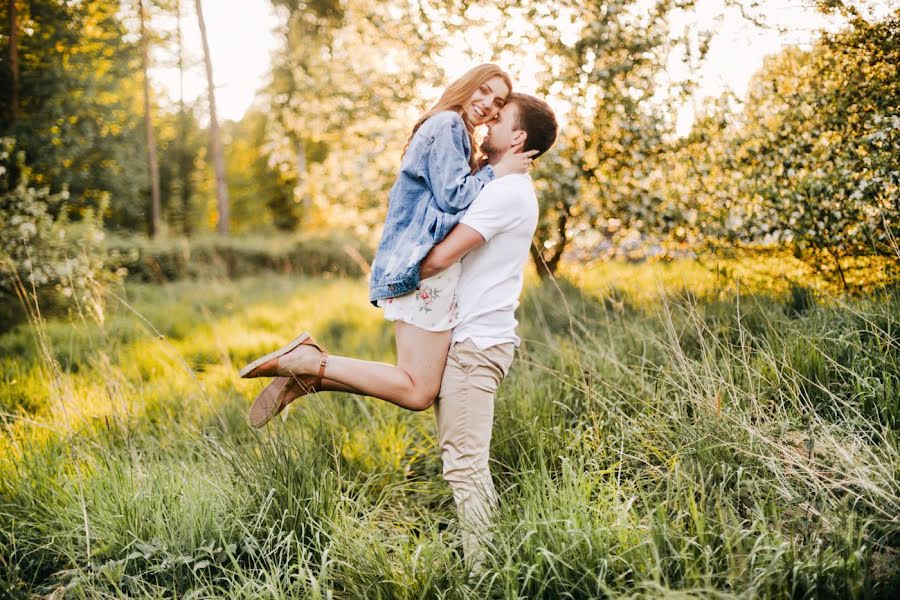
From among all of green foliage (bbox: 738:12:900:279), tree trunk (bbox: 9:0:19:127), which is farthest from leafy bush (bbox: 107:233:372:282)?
green foliage (bbox: 738:12:900:279)

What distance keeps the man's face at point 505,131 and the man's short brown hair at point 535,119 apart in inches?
0.8

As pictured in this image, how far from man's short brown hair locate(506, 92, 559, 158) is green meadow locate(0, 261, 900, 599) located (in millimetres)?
1009

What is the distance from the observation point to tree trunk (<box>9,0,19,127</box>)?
723cm

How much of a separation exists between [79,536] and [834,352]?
152 inches

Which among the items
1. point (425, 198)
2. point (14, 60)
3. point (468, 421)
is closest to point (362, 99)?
point (14, 60)

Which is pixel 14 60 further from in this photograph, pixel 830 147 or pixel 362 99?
pixel 830 147

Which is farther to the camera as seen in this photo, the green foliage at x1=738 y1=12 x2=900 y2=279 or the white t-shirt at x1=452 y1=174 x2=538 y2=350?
the green foliage at x1=738 y1=12 x2=900 y2=279

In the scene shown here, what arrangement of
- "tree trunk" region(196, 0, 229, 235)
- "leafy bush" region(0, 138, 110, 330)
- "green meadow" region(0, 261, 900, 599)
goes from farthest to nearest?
"tree trunk" region(196, 0, 229, 235), "leafy bush" region(0, 138, 110, 330), "green meadow" region(0, 261, 900, 599)

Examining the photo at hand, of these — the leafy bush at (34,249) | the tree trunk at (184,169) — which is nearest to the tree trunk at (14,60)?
the leafy bush at (34,249)

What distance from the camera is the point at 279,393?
267cm

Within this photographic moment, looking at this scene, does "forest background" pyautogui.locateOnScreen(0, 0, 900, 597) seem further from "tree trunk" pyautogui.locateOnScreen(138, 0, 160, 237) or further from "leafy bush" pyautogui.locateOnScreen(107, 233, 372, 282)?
"tree trunk" pyautogui.locateOnScreen(138, 0, 160, 237)

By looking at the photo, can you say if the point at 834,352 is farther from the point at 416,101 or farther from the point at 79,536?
the point at 416,101

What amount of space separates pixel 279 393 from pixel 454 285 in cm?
96

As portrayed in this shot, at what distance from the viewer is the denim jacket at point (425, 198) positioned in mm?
2447
